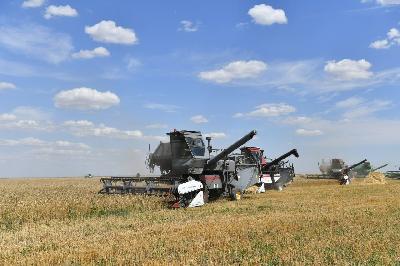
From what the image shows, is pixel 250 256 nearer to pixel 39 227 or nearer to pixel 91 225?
pixel 91 225

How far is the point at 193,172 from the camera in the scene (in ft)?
68.6

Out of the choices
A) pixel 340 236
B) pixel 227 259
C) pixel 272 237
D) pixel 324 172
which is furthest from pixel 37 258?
pixel 324 172

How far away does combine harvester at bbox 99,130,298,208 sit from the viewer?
65.9 ft

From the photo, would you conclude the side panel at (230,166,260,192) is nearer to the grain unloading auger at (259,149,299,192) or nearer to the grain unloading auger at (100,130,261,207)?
the grain unloading auger at (100,130,261,207)

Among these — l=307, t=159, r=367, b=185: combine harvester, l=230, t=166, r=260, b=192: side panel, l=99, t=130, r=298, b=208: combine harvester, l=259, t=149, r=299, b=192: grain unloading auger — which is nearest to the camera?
l=99, t=130, r=298, b=208: combine harvester

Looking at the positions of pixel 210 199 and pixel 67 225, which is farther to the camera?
pixel 210 199

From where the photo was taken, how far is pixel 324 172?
53312mm

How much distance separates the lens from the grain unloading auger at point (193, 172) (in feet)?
66.2

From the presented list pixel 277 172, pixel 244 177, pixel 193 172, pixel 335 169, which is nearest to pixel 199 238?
pixel 193 172

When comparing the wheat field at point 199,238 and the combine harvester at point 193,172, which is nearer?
the wheat field at point 199,238

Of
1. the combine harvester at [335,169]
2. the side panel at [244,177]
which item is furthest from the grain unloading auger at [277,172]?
the combine harvester at [335,169]

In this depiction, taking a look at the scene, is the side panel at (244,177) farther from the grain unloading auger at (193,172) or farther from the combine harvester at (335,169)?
the combine harvester at (335,169)

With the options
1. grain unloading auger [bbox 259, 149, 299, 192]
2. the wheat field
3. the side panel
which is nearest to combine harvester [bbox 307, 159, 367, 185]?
grain unloading auger [bbox 259, 149, 299, 192]

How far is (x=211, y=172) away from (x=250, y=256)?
14.1 metres
